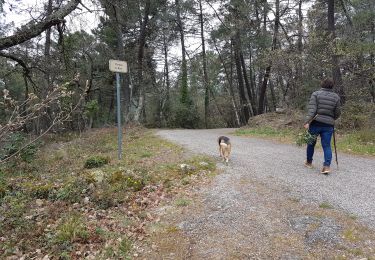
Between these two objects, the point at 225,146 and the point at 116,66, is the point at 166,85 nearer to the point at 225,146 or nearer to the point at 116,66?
the point at 116,66

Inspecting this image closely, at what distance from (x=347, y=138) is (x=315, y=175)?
636 centimetres

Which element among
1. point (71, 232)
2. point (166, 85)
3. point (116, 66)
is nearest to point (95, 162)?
point (116, 66)

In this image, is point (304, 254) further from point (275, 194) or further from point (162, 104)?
point (162, 104)

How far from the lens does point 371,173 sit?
Result: 7.59 meters

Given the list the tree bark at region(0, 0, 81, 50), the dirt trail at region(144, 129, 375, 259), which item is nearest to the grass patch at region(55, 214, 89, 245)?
the dirt trail at region(144, 129, 375, 259)

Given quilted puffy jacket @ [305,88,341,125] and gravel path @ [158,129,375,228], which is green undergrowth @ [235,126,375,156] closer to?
gravel path @ [158,129,375,228]

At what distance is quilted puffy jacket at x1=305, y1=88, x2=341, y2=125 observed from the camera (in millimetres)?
7270

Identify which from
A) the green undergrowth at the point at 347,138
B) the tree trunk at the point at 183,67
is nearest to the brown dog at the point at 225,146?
the green undergrowth at the point at 347,138

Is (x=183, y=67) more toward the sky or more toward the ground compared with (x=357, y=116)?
more toward the sky

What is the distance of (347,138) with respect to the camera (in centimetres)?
1265

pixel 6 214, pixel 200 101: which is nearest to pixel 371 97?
pixel 6 214

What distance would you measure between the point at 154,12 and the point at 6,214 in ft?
66.1

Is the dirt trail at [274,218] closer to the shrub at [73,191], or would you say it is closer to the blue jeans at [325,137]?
the blue jeans at [325,137]

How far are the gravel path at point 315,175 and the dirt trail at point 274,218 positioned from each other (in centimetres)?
2
